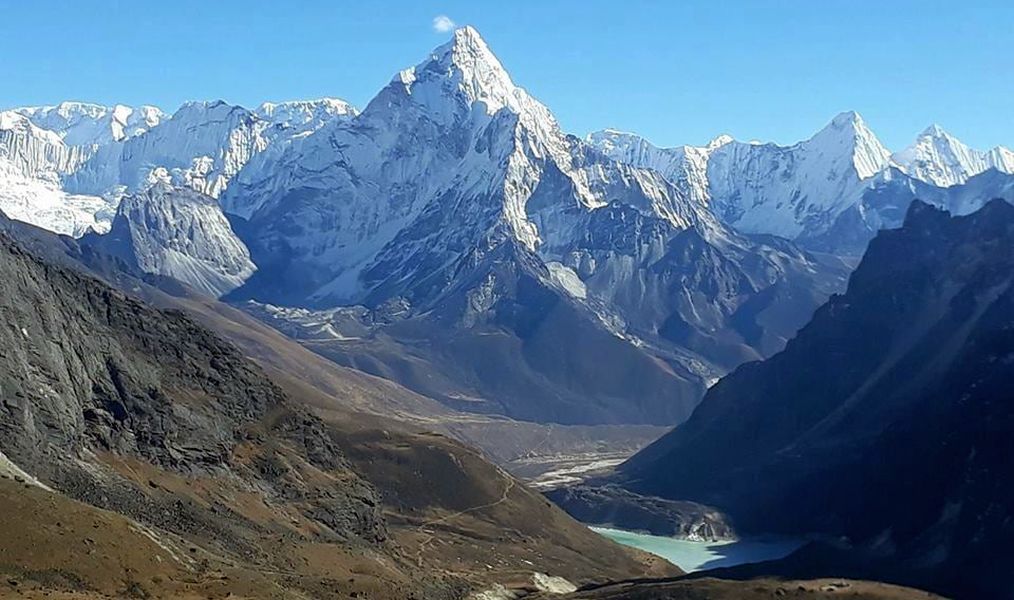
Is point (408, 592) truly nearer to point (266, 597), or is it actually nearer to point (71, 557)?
point (266, 597)

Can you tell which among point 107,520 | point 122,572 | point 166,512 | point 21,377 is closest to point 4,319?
point 21,377

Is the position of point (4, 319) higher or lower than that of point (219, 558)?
higher

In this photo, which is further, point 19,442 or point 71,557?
point 19,442

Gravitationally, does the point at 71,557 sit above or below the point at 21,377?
below

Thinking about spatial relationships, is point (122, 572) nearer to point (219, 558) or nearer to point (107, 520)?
point (107, 520)

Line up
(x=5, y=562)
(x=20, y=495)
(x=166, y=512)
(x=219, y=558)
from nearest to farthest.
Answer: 1. (x=5, y=562)
2. (x=20, y=495)
3. (x=219, y=558)
4. (x=166, y=512)

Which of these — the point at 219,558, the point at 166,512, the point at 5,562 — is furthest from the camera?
the point at 166,512

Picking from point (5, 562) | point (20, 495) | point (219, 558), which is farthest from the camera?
point (219, 558)

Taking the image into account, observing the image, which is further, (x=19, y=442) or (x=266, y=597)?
(x=19, y=442)

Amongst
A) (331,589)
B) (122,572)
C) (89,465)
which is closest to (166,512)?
(89,465)
